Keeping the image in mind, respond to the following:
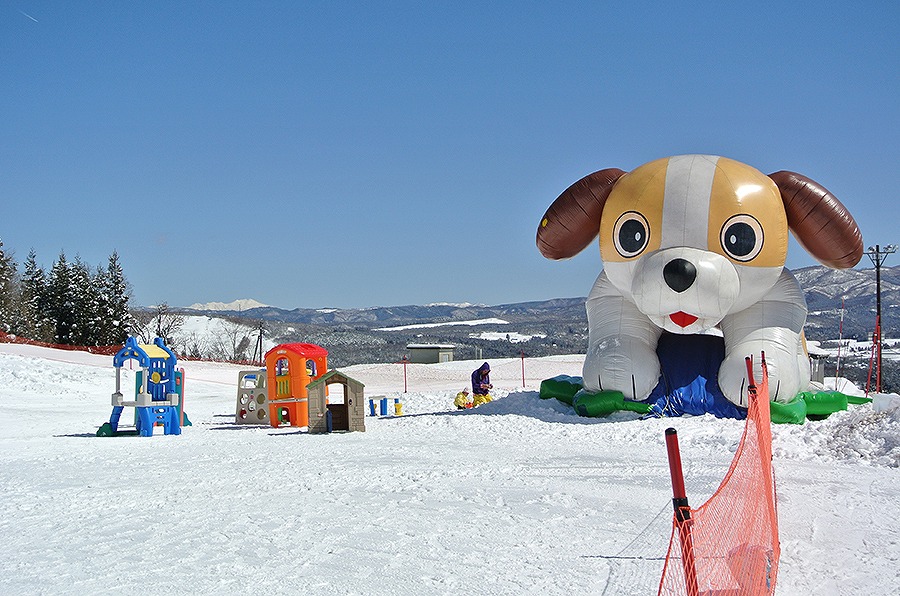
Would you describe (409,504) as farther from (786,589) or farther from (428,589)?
(786,589)

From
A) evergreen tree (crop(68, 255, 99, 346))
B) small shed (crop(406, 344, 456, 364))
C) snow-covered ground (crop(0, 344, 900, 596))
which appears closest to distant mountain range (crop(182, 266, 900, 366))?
small shed (crop(406, 344, 456, 364))

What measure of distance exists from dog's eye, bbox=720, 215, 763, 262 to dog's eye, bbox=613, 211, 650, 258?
1.27 metres

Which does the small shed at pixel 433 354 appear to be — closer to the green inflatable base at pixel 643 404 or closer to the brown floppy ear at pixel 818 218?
the green inflatable base at pixel 643 404

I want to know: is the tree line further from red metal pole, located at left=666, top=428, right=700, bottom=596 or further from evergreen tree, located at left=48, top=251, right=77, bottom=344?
red metal pole, located at left=666, top=428, right=700, bottom=596

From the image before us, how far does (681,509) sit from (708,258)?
32.1 ft

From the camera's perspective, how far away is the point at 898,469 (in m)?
9.62

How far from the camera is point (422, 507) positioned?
→ 25.7 feet

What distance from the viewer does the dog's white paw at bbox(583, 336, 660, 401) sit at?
14398 mm

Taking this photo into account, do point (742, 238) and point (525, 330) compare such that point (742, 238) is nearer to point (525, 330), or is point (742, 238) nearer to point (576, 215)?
point (576, 215)

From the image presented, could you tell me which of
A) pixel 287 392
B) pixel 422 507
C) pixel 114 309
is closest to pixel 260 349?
pixel 114 309

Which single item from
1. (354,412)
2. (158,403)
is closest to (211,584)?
(354,412)

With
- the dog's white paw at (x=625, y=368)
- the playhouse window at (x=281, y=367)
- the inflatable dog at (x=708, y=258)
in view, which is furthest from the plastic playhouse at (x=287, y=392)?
the inflatable dog at (x=708, y=258)

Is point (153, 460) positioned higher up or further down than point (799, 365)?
further down

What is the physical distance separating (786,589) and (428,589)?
2.36 meters
